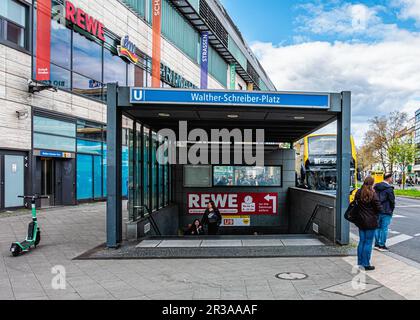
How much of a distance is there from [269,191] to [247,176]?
1.09 meters

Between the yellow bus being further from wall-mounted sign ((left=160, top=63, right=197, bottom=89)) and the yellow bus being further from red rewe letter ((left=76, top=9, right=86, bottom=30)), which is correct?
wall-mounted sign ((left=160, top=63, right=197, bottom=89))

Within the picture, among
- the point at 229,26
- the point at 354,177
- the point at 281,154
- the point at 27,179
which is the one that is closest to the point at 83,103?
the point at 27,179

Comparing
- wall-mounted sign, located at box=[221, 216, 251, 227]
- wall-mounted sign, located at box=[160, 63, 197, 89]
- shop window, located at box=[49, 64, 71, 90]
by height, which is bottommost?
wall-mounted sign, located at box=[221, 216, 251, 227]

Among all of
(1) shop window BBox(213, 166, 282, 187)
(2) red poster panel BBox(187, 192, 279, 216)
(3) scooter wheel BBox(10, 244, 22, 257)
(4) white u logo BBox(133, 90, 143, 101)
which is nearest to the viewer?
(3) scooter wheel BBox(10, 244, 22, 257)

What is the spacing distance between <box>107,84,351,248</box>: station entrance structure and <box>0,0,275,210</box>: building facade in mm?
457

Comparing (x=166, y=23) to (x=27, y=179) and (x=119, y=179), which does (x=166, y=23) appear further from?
(x=119, y=179)

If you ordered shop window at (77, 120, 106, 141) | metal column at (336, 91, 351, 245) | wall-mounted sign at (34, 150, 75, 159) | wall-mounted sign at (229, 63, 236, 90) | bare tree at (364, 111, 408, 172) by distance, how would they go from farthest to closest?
bare tree at (364, 111, 408, 172)
wall-mounted sign at (229, 63, 236, 90)
shop window at (77, 120, 106, 141)
wall-mounted sign at (34, 150, 75, 159)
metal column at (336, 91, 351, 245)

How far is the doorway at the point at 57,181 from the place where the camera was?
58.3 feet

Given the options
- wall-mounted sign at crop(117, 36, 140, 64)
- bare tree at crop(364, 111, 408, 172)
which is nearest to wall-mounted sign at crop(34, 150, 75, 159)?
wall-mounted sign at crop(117, 36, 140, 64)

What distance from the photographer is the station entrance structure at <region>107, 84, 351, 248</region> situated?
860 cm

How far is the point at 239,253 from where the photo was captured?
802cm

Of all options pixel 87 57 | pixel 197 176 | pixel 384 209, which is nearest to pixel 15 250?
pixel 384 209

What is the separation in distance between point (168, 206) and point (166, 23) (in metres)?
19.0

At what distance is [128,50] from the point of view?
23375 millimetres
